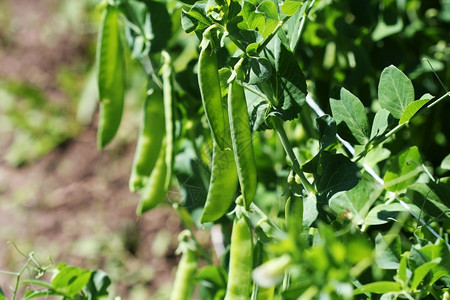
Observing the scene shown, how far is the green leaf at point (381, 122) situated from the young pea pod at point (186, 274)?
41 centimetres

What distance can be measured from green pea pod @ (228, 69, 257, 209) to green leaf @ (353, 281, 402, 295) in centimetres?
18

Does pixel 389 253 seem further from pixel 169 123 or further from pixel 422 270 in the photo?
pixel 169 123

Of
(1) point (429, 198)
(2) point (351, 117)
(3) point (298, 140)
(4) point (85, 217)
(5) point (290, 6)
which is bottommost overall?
Result: (4) point (85, 217)

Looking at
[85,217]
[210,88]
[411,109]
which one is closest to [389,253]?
[411,109]

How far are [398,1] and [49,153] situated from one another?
1711mm

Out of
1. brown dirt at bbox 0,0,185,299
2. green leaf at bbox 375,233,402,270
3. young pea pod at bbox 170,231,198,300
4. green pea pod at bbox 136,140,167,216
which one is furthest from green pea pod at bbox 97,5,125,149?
brown dirt at bbox 0,0,185,299

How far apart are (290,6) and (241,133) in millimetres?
164

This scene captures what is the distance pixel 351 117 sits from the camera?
2.39 ft

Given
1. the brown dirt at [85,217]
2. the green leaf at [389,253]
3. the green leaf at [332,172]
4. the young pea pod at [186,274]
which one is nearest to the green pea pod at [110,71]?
the young pea pod at [186,274]

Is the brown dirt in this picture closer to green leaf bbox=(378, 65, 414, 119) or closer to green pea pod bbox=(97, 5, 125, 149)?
green pea pod bbox=(97, 5, 125, 149)

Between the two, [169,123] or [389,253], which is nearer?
[389,253]

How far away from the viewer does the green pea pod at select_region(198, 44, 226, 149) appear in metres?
0.67

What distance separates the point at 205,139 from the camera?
1.04m

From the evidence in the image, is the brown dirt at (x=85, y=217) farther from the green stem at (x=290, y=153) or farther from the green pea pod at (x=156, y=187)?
the green stem at (x=290, y=153)
